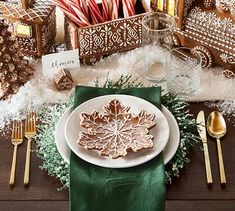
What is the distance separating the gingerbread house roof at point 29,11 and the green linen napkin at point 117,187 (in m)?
0.38

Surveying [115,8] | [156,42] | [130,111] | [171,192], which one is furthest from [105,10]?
[171,192]

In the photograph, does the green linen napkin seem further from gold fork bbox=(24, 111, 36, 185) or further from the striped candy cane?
the striped candy cane

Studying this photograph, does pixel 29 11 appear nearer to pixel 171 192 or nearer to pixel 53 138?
pixel 53 138

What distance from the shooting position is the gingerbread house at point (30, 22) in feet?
3.70

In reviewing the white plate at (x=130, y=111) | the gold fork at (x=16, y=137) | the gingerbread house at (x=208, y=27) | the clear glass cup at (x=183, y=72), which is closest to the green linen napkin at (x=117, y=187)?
the white plate at (x=130, y=111)

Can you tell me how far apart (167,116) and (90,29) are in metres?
0.27

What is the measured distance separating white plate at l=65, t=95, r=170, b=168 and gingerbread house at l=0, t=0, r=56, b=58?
0.25 m

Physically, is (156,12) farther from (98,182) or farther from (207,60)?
(98,182)

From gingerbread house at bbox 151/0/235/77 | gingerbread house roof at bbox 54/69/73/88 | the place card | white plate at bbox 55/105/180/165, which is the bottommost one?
white plate at bbox 55/105/180/165

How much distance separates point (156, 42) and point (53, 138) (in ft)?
1.11

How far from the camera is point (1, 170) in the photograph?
0.92 m

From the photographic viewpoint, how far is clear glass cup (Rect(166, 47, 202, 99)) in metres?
1.09

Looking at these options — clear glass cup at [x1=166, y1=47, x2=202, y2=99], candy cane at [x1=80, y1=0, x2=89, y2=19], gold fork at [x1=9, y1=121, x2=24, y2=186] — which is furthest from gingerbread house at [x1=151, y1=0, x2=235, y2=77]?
gold fork at [x1=9, y1=121, x2=24, y2=186]

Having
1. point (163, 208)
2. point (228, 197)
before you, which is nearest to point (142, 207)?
point (163, 208)
